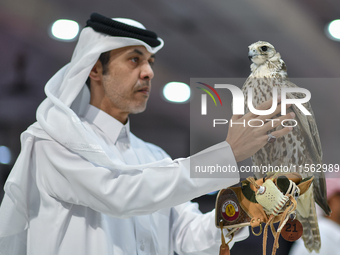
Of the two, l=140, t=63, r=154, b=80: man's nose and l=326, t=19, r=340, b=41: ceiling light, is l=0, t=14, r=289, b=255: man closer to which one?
l=140, t=63, r=154, b=80: man's nose

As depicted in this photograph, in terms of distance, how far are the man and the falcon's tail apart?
0.27 metres

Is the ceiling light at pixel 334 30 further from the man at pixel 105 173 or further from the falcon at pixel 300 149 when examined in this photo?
the man at pixel 105 173

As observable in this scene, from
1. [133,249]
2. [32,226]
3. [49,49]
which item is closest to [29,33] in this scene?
[49,49]

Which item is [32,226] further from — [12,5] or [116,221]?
[12,5]

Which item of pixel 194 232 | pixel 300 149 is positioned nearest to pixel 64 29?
pixel 194 232

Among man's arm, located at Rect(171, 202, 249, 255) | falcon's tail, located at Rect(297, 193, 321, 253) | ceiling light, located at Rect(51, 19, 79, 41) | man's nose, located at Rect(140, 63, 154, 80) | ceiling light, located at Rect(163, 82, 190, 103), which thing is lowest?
man's arm, located at Rect(171, 202, 249, 255)

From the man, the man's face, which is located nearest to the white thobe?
the man

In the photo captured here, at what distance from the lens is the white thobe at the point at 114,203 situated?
131 centimetres

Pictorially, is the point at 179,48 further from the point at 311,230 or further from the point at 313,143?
the point at 311,230

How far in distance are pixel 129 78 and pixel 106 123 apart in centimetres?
28

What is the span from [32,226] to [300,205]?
110 cm

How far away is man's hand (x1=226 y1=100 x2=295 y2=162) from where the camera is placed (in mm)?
1155

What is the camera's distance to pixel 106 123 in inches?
71.6

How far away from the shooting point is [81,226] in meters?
1.48
